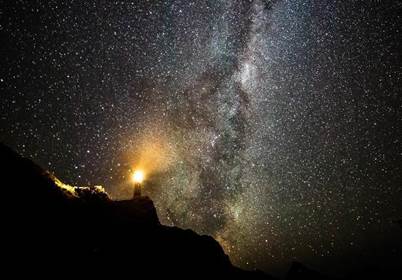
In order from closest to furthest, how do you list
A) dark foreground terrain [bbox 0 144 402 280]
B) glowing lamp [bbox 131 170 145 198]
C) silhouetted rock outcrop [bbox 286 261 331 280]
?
dark foreground terrain [bbox 0 144 402 280]
glowing lamp [bbox 131 170 145 198]
silhouetted rock outcrop [bbox 286 261 331 280]

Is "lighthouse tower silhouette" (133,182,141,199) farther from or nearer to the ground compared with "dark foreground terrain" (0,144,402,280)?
farther from the ground

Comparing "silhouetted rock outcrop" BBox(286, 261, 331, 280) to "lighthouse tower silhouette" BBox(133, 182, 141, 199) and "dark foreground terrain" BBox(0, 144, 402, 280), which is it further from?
"lighthouse tower silhouette" BBox(133, 182, 141, 199)

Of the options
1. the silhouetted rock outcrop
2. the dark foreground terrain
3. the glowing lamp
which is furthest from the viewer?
the silhouetted rock outcrop

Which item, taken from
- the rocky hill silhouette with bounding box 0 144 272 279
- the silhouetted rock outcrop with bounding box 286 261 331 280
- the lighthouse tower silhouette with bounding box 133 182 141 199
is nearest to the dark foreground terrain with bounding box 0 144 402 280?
the rocky hill silhouette with bounding box 0 144 272 279

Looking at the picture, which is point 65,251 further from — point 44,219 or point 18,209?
point 18,209

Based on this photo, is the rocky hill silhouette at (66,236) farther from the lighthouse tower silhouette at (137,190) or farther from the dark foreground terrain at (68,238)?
the lighthouse tower silhouette at (137,190)

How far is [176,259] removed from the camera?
17219 millimetres

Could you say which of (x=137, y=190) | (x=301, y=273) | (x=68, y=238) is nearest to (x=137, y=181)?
(x=137, y=190)

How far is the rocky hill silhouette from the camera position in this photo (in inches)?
324

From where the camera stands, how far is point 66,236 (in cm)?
976

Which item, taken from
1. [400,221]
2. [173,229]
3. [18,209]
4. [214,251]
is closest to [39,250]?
[18,209]

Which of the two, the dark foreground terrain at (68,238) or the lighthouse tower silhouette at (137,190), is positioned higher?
the lighthouse tower silhouette at (137,190)

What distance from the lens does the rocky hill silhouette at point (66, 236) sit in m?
8.23

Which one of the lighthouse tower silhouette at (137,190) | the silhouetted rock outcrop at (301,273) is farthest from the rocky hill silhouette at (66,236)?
the silhouetted rock outcrop at (301,273)
